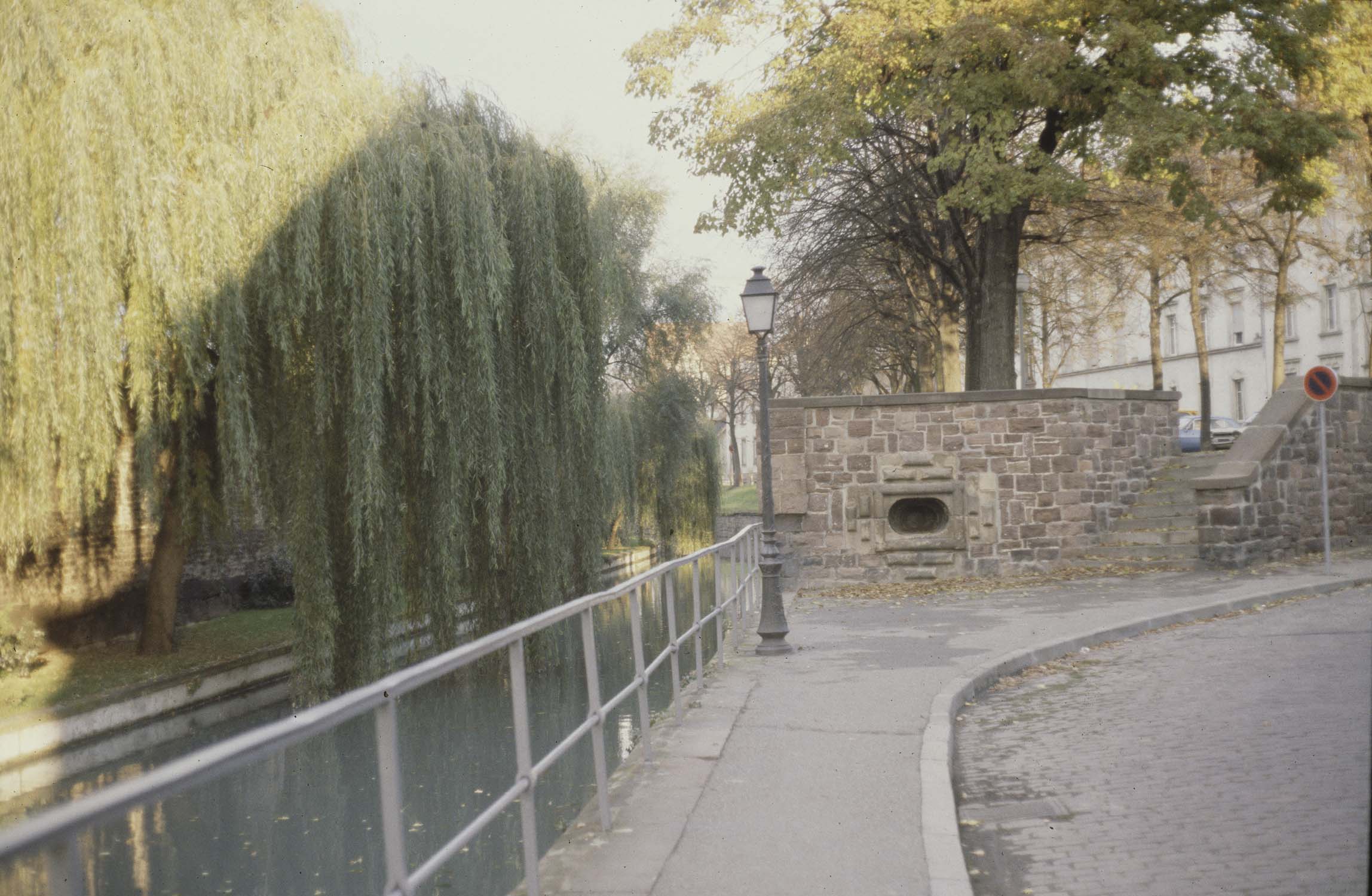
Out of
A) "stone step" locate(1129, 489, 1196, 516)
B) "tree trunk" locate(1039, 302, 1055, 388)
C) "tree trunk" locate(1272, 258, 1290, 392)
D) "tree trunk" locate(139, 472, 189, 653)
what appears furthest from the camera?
"tree trunk" locate(1039, 302, 1055, 388)

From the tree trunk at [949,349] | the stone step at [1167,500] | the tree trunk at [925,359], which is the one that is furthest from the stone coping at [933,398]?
the tree trunk at [925,359]

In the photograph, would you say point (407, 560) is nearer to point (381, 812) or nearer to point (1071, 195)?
point (381, 812)

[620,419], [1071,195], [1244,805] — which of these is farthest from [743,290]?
[620,419]

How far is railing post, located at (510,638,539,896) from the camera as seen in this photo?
4230mm

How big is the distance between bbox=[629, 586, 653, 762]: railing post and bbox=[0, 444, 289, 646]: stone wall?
7099 millimetres

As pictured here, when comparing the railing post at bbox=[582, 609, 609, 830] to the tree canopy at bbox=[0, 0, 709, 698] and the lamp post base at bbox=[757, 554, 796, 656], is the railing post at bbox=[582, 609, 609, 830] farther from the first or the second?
the tree canopy at bbox=[0, 0, 709, 698]

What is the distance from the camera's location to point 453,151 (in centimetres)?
1203

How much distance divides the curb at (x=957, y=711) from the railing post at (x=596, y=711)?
1316 mm

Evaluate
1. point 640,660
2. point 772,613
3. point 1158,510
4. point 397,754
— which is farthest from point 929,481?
point 397,754

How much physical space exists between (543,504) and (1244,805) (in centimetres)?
814

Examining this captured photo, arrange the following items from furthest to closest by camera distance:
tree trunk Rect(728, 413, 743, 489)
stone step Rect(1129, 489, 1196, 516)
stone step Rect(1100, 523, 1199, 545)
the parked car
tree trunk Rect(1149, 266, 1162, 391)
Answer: tree trunk Rect(728, 413, 743, 489) < the parked car < tree trunk Rect(1149, 266, 1162, 391) < stone step Rect(1129, 489, 1196, 516) < stone step Rect(1100, 523, 1199, 545)

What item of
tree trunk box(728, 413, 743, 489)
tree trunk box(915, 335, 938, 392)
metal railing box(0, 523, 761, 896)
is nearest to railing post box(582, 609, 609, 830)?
metal railing box(0, 523, 761, 896)

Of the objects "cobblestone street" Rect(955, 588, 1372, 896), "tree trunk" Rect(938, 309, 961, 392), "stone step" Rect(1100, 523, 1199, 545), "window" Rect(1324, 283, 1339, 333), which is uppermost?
"window" Rect(1324, 283, 1339, 333)

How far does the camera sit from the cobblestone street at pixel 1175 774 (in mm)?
4746
